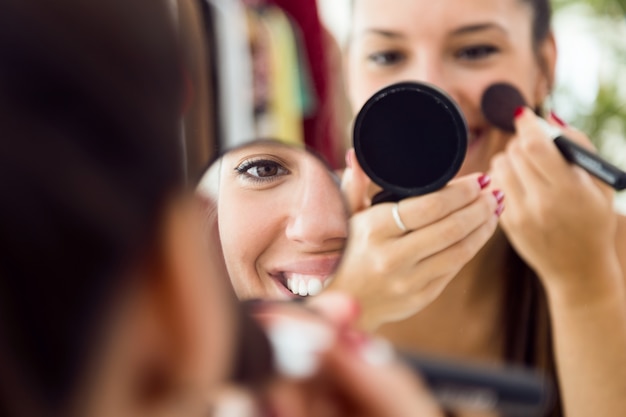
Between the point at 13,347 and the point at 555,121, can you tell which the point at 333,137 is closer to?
the point at 555,121

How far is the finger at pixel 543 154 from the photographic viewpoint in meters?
0.38

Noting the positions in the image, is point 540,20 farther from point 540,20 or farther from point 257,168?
point 257,168

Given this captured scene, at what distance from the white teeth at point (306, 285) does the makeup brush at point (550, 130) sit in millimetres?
117

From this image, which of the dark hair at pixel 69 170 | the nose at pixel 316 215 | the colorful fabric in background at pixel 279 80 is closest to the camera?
the dark hair at pixel 69 170

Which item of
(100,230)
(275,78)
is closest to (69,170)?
(100,230)

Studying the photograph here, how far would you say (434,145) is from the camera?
36 centimetres

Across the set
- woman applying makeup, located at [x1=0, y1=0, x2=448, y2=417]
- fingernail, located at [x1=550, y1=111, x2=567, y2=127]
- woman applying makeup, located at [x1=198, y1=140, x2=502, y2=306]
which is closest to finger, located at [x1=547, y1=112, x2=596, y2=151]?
fingernail, located at [x1=550, y1=111, x2=567, y2=127]

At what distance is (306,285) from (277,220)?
0.03 meters

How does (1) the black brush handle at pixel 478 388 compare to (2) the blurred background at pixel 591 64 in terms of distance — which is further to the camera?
(2) the blurred background at pixel 591 64

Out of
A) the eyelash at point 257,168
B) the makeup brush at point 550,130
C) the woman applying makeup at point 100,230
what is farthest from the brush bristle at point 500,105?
the woman applying makeup at point 100,230

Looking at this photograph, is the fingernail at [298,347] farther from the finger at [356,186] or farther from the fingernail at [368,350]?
the finger at [356,186]

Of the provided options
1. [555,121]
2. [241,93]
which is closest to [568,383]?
[555,121]

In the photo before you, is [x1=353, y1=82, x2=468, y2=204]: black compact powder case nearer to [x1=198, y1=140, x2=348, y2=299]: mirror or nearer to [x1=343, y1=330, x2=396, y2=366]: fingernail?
[x1=198, y1=140, x2=348, y2=299]: mirror

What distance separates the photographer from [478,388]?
0.77ft
